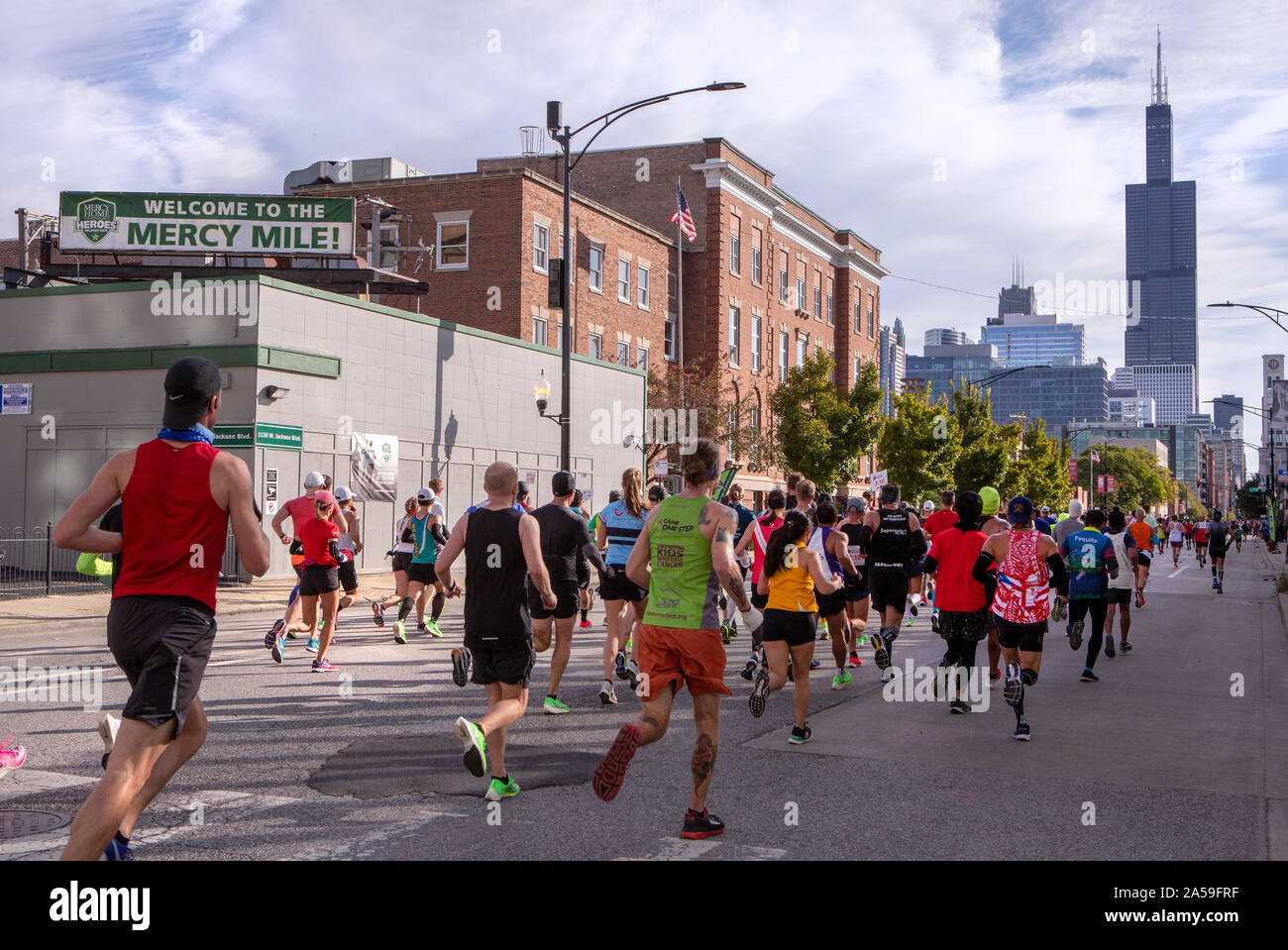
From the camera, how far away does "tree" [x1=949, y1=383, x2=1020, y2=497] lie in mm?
55375

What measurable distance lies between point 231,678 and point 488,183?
2633 centimetres

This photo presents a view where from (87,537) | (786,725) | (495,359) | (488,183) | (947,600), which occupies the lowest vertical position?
(786,725)

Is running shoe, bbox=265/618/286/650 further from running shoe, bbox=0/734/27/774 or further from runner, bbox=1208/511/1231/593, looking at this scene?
runner, bbox=1208/511/1231/593

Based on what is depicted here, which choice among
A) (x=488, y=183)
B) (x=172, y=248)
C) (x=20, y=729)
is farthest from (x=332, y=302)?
(x=20, y=729)

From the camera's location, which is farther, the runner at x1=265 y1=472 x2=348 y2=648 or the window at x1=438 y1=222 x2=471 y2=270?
the window at x1=438 y1=222 x2=471 y2=270

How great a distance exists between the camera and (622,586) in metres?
10.1

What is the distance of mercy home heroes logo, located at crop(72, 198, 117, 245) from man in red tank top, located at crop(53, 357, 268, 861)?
24955 mm

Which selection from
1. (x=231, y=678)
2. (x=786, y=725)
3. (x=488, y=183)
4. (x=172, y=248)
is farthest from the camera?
(x=488, y=183)

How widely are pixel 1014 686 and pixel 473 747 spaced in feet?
14.8

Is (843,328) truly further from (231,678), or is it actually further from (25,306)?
(231,678)

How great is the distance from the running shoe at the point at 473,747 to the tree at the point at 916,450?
150 ft


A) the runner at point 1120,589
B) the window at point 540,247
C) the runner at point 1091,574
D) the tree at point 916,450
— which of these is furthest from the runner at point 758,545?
the tree at point 916,450

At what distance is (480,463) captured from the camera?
96.7 ft

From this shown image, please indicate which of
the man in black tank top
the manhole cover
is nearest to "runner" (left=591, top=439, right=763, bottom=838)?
the man in black tank top
